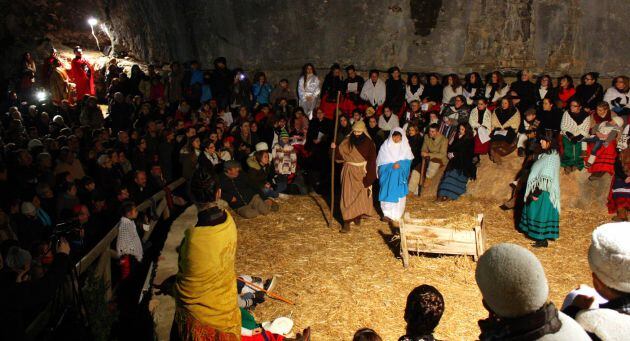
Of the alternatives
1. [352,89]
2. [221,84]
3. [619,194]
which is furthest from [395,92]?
[619,194]

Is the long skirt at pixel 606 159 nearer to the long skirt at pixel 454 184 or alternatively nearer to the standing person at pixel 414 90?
the long skirt at pixel 454 184

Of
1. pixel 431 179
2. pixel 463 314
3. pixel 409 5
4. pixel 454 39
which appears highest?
pixel 409 5

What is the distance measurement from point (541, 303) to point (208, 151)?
813 centimetres

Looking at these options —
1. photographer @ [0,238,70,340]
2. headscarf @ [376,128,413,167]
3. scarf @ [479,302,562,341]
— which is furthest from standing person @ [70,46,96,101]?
scarf @ [479,302,562,341]

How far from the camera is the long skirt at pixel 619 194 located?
28.2ft

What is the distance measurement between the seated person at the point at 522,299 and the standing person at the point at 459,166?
329 inches

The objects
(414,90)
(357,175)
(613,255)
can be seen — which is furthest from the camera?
(414,90)

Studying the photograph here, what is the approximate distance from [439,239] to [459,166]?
10.6 feet

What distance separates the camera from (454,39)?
13.1 meters

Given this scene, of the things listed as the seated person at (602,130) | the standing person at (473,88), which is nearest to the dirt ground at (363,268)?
the seated person at (602,130)

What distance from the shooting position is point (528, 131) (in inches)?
402

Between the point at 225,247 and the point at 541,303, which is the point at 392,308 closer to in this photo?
the point at 225,247

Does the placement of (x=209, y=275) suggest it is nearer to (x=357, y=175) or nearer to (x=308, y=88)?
(x=357, y=175)

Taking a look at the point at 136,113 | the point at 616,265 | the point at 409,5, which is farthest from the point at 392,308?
the point at 409,5
